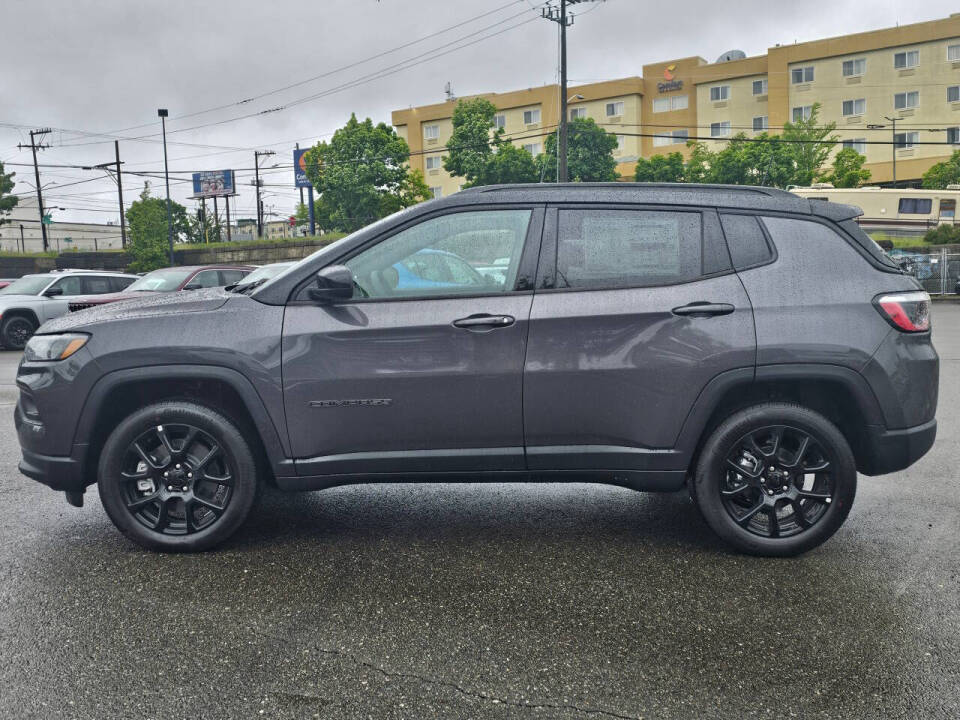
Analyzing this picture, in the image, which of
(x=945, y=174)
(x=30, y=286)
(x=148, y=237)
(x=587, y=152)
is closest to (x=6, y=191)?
(x=148, y=237)

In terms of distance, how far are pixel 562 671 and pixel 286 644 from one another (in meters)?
1.04

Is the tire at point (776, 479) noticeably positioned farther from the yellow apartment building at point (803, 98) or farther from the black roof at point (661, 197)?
the yellow apartment building at point (803, 98)

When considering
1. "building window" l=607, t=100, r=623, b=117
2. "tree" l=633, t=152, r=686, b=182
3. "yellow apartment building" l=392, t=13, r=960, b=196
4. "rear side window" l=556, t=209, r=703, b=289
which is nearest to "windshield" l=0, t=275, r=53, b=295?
"rear side window" l=556, t=209, r=703, b=289

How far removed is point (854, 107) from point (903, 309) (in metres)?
76.3

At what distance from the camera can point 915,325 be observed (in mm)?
3924

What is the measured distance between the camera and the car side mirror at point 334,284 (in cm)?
388

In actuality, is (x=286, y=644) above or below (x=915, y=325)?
below

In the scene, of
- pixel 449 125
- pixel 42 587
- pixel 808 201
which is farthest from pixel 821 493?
pixel 449 125

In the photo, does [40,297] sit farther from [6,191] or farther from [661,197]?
[6,191]

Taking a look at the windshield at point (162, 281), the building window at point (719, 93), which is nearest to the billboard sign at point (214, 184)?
the building window at point (719, 93)

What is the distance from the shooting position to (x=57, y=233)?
117625 millimetres

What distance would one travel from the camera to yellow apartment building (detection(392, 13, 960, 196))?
67.3 meters

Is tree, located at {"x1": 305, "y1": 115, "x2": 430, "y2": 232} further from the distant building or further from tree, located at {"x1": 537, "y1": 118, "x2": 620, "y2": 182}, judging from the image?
the distant building

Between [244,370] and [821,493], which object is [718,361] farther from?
[244,370]
